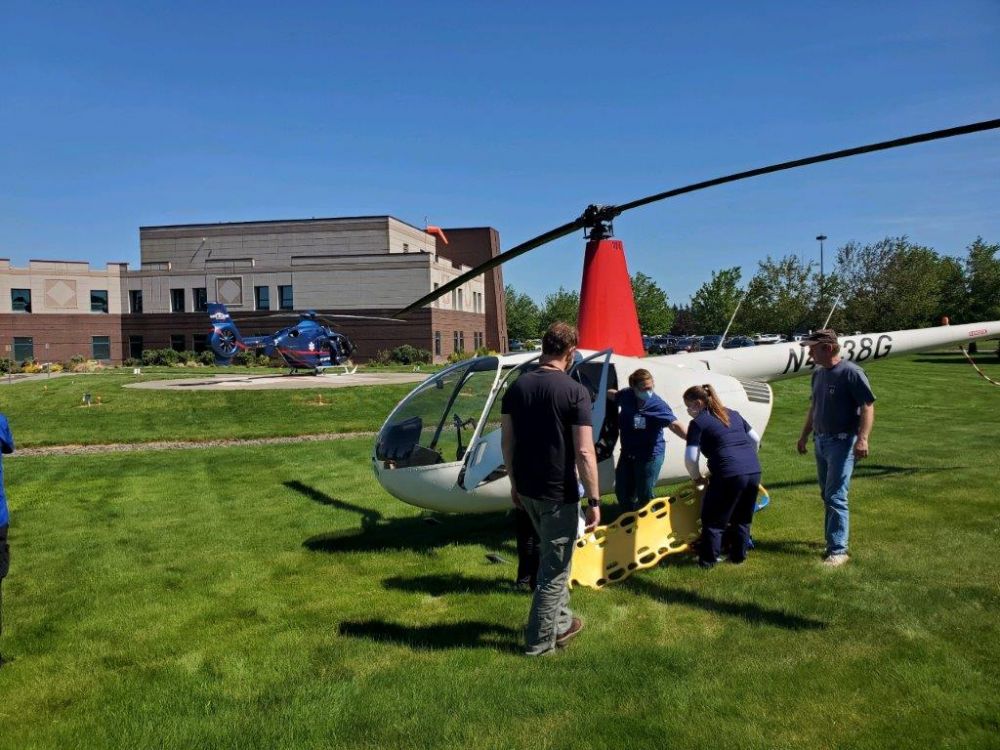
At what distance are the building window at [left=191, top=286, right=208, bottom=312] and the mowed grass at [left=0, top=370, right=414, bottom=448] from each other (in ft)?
101

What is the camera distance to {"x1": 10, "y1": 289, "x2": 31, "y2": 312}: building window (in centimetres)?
5525

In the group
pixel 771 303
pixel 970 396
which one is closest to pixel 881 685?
pixel 970 396

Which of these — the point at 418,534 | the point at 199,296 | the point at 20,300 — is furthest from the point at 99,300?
the point at 418,534

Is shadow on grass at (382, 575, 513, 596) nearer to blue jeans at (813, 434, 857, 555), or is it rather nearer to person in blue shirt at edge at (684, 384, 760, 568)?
person in blue shirt at edge at (684, 384, 760, 568)

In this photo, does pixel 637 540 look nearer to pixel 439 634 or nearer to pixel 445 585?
pixel 445 585

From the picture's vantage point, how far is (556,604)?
4680 mm

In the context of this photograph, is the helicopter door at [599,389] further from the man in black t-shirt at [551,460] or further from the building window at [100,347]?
the building window at [100,347]

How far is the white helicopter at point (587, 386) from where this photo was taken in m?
6.62

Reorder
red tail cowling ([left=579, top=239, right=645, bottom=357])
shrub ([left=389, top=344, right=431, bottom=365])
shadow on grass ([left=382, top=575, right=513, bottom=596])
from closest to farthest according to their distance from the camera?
shadow on grass ([left=382, top=575, right=513, bottom=596]) < red tail cowling ([left=579, top=239, right=645, bottom=357]) < shrub ([left=389, top=344, right=431, bottom=365])

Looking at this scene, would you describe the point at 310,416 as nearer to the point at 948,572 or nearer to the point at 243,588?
the point at 243,588

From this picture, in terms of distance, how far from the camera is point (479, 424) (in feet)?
22.0

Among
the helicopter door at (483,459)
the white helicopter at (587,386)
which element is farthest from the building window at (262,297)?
the helicopter door at (483,459)

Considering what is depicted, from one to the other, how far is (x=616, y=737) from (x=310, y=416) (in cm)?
1727

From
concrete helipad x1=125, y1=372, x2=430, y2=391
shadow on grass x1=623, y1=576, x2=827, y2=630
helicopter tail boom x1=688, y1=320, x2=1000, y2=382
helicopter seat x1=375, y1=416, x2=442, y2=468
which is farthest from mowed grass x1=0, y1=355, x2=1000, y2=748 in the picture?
concrete helipad x1=125, y1=372, x2=430, y2=391
